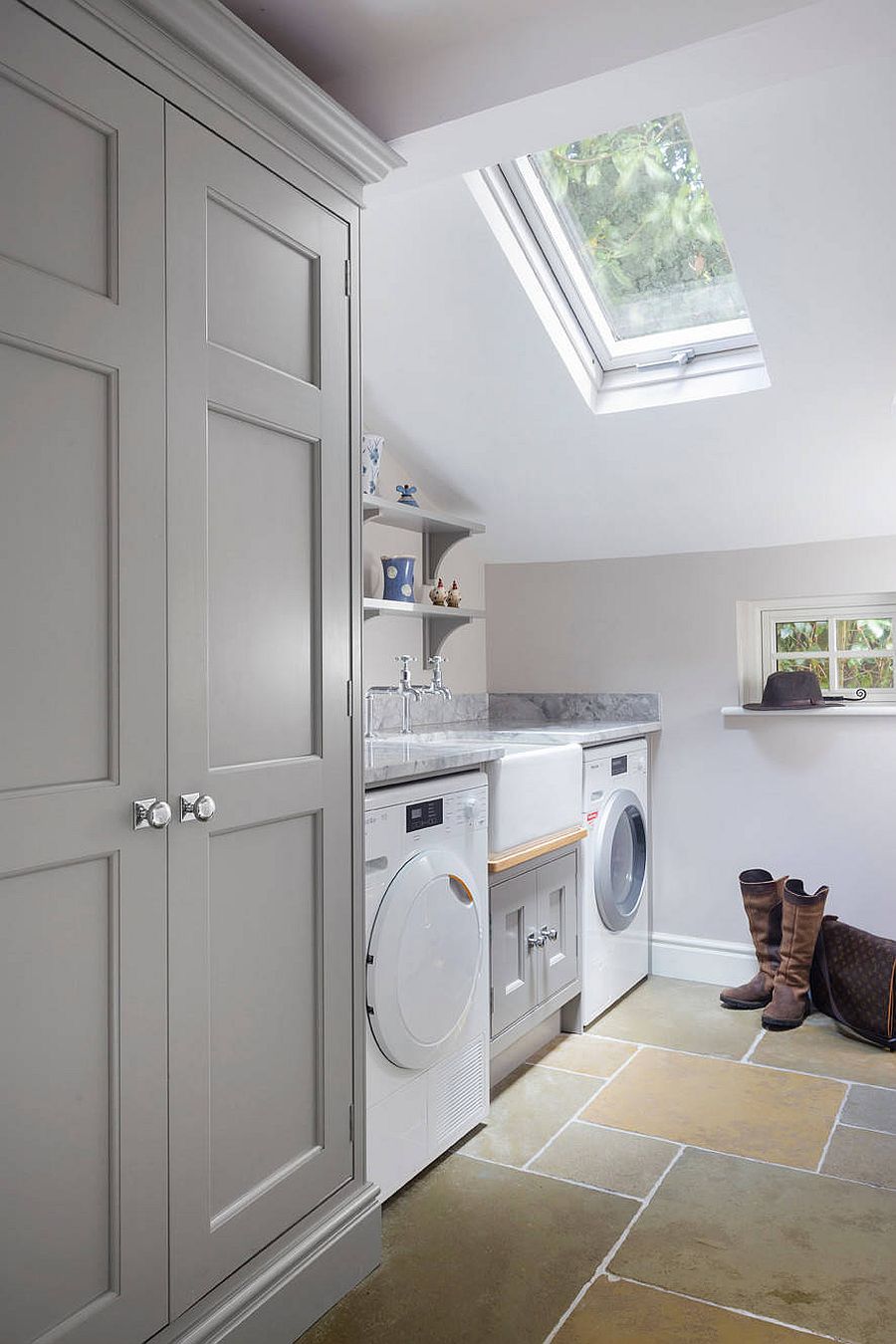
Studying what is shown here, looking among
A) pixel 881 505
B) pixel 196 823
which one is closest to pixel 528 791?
pixel 196 823

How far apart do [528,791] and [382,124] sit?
1.63 metres

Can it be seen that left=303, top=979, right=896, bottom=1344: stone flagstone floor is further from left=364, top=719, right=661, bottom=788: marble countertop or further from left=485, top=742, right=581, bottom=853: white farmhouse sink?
left=364, top=719, right=661, bottom=788: marble countertop

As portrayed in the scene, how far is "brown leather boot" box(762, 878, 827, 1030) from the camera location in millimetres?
3195

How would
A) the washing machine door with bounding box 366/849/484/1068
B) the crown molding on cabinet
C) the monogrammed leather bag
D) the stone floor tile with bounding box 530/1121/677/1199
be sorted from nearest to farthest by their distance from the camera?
1. the crown molding on cabinet
2. the washing machine door with bounding box 366/849/484/1068
3. the stone floor tile with bounding box 530/1121/677/1199
4. the monogrammed leather bag

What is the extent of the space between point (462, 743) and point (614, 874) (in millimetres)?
786

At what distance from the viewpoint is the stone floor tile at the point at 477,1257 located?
5.75 ft

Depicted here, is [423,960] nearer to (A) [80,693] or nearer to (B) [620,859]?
(A) [80,693]

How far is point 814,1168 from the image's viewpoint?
2.30 meters

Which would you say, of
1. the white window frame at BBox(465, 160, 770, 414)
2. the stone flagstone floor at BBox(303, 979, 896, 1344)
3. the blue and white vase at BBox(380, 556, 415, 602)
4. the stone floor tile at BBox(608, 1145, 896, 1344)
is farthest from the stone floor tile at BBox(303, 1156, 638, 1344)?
the white window frame at BBox(465, 160, 770, 414)

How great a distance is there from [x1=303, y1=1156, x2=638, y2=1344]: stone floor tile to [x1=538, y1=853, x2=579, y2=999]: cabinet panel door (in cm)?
69

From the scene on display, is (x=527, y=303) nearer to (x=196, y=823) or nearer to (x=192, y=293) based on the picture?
(x=192, y=293)

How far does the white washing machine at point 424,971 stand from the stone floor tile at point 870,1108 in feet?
3.09

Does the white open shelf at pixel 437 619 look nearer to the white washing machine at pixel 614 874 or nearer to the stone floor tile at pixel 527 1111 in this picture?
the white washing machine at pixel 614 874

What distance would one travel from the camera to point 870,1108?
261 centimetres
